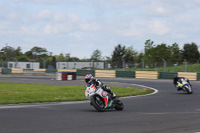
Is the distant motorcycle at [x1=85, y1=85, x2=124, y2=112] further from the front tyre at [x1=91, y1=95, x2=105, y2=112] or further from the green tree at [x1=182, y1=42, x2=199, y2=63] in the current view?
the green tree at [x1=182, y1=42, x2=199, y2=63]

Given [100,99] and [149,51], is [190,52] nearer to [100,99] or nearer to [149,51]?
Result: [149,51]

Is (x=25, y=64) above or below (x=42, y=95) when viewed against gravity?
above

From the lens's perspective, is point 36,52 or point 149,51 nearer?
point 149,51

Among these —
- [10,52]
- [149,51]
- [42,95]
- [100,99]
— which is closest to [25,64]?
[149,51]

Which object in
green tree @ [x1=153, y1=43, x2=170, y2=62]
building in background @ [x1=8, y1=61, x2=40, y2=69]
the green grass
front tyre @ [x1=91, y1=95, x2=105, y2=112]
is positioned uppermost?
green tree @ [x1=153, y1=43, x2=170, y2=62]

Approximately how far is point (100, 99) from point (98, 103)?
0.47 ft

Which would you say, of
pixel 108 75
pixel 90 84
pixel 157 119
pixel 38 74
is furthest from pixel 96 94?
pixel 38 74

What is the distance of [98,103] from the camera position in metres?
9.84

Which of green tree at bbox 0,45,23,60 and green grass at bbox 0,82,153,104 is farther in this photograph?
green tree at bbox 0,45,23,60

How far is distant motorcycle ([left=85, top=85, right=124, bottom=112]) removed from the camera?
31.8 feet

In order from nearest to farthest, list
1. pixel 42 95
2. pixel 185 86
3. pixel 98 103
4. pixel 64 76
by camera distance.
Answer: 1. pixel 98 103
2. pixel 42 95
3. pixel 185 86
4. pixel 64 76

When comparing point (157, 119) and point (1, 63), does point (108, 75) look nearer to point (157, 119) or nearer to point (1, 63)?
point (1, 63)

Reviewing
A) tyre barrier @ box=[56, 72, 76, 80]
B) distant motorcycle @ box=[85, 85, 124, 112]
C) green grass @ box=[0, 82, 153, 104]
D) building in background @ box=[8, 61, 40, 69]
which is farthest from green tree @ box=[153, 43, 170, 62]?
distant motorcycle @ box=[85, 85, 124, 112]

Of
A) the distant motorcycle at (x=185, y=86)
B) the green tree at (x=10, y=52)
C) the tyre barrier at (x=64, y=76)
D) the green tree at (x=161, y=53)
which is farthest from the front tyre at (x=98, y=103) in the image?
the green tree at (x=10, y=52)
